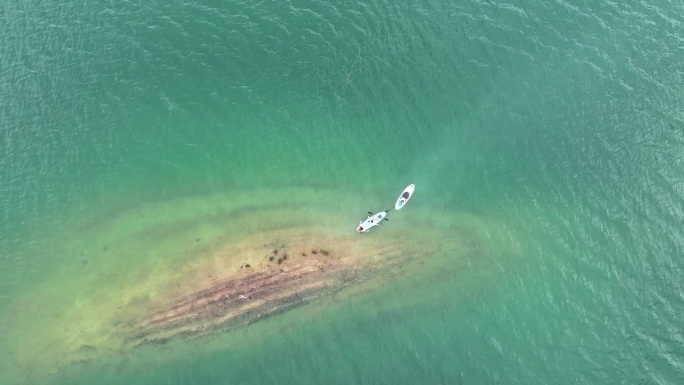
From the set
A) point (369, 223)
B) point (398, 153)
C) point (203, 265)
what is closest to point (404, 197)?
point (369, 223)

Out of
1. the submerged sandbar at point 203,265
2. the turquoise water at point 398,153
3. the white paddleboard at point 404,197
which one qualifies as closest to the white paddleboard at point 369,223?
the submerged sandbar at point 203,265

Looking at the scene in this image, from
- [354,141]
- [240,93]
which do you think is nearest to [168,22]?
[240,93]

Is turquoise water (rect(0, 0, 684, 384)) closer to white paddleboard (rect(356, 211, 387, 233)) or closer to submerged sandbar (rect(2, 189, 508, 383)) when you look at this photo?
submerged sandbar (rect(2, 189, 508, 383))

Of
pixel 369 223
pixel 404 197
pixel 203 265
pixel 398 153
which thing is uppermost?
pixel 203 265

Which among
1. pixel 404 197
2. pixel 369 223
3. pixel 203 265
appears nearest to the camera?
pixel 203 265

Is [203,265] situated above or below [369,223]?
above

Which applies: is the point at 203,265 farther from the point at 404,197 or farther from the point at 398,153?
the point at 398,153
